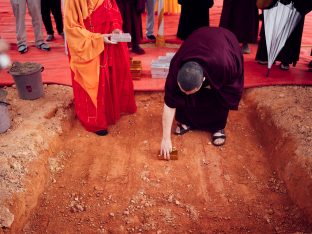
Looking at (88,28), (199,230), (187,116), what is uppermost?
(88,28)

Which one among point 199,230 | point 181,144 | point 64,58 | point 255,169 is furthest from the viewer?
point 64,58

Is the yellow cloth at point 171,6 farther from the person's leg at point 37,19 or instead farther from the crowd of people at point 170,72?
the crowd of people at point 170,72

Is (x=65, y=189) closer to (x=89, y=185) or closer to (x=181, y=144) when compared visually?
(x=89, y=185)

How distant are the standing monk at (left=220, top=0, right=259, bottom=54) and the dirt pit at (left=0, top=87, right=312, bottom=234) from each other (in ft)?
4.62

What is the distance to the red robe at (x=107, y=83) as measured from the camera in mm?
2961

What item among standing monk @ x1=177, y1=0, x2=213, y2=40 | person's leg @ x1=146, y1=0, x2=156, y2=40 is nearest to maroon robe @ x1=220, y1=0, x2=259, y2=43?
standing monk @ x1=177, y1=0, x2=213, y2=40

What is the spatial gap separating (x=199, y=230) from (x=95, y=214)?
84 cm

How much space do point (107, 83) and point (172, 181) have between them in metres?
1.15

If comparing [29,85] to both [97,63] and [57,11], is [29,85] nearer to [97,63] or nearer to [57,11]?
[97,63]

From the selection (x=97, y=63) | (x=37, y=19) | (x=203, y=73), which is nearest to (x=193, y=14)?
(x=37, y=19)

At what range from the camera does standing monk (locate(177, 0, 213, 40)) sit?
4891mm

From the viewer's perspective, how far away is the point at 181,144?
339cm

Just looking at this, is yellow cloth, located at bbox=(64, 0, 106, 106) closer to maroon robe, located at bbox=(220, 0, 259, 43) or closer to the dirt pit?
the dirt pit

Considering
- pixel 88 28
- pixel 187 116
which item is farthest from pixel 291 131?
pixel 88 28
